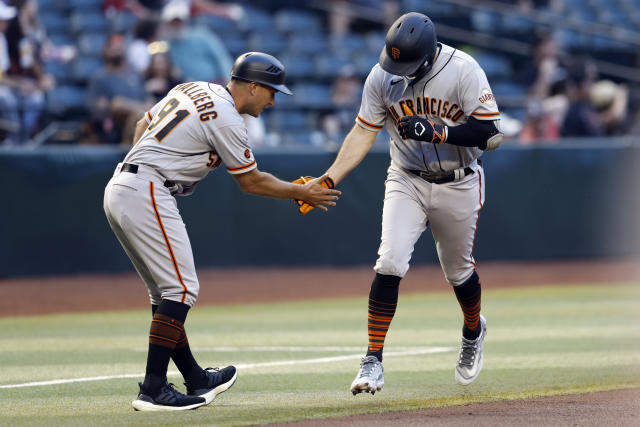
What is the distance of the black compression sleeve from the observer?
5384 millimetres

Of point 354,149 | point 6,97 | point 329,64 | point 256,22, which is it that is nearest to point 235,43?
point 256,22

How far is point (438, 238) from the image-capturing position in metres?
5.82

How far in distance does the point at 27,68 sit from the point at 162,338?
8356 mm

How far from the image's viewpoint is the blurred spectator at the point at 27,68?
12234 millimetres

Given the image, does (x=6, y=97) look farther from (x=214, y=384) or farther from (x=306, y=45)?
(x=214, y=384)

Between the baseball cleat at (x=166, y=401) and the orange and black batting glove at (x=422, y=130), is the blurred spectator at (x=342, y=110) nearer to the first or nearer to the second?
the orange and black batting glove at (x=422, y=130)

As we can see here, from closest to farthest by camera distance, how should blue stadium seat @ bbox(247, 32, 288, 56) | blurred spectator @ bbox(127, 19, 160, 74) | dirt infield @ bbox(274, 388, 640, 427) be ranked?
1. dirt infield @ bbox(274, 388, 640, 427)
2. blurred spectator @ bbox(127, 19, 160, 74)
3. blue stadium seat @ bbox(247, 32, 288, 56)

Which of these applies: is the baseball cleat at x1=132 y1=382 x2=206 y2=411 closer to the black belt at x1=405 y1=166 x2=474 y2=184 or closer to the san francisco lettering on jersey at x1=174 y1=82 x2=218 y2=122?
the san francisco lettering on jersey at x1=174 y1=82 x2=218 y2=122

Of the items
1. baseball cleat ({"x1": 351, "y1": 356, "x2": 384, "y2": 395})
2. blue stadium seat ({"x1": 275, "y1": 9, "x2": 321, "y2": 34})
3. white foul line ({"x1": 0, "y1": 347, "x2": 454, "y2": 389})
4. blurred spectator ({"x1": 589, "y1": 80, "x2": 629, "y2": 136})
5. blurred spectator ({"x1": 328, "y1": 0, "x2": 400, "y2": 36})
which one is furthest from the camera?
blurred spectator ({"x1": 328, "y1": 0, "x2": 400, "y2": 36})

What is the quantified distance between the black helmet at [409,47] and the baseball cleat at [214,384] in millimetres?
1862

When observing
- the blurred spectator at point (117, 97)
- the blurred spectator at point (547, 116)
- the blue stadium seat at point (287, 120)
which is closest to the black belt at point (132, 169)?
the blurred spectator at point (117, 97)

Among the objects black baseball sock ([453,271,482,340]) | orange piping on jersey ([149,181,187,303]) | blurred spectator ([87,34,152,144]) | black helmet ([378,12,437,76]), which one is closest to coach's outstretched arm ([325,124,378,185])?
black helmet ([378,12,437,76])

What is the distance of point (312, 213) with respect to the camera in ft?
42.0

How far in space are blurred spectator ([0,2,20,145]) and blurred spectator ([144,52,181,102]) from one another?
1.58 metres
